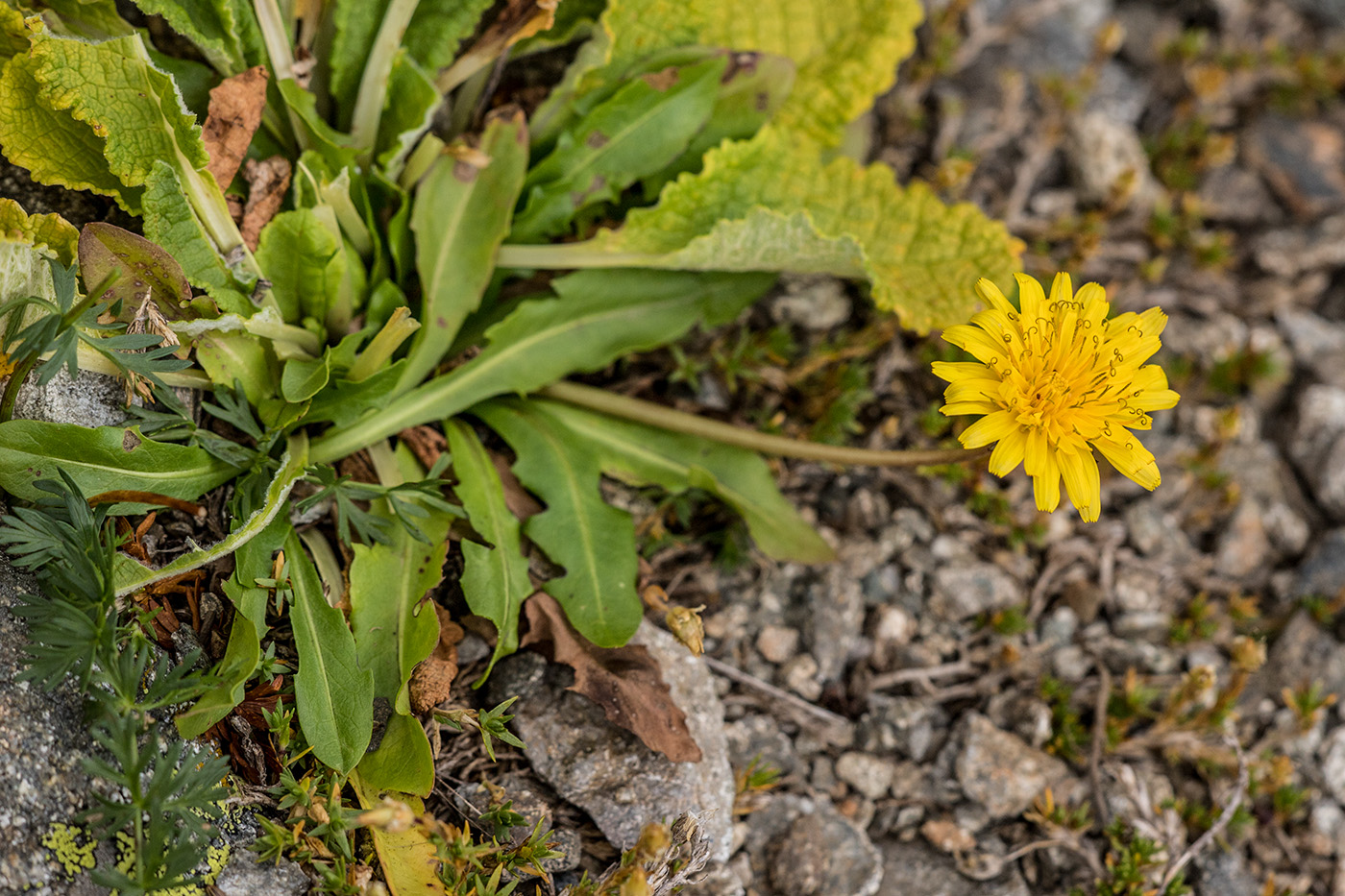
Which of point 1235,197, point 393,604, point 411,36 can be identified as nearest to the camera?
point 393,604

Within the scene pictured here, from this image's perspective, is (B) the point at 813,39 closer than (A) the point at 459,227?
No

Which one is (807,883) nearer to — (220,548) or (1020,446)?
(1020,446)

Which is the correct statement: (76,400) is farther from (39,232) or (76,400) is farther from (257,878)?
(257,878)

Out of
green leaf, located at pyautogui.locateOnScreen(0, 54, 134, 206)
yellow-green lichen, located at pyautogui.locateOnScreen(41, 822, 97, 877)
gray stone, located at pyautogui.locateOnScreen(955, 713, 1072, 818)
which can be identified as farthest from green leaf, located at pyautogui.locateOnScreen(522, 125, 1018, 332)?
yellow-green lichen, located at pyautogui.locateOnScreen(41, 822, 97, 877)

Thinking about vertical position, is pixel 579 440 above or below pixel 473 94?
below

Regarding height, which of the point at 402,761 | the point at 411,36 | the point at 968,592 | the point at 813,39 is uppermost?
the point at 411,36

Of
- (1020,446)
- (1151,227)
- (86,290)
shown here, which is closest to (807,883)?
(1020,446)

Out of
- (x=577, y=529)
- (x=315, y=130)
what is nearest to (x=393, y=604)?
(x=577, y=529)

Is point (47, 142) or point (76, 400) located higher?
point (47, 142)
